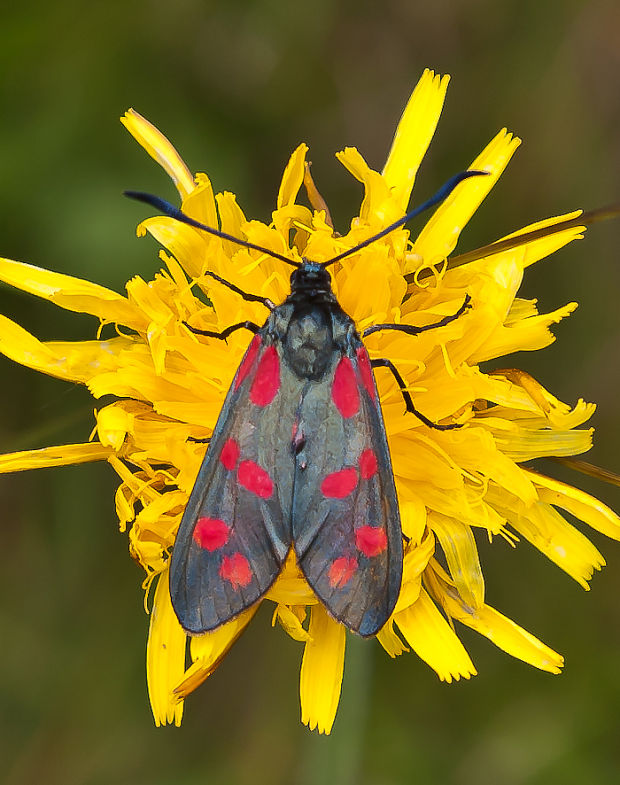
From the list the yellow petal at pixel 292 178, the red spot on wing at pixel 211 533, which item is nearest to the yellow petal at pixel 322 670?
the red spot on wing at pixel 211 533

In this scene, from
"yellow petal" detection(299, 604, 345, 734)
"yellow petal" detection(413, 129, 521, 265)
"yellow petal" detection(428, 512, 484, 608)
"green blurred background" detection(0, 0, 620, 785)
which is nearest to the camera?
"yellow petal" detection(428, 512, 484, 608)

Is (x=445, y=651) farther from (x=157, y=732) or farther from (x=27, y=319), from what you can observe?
(x=27, y=319)

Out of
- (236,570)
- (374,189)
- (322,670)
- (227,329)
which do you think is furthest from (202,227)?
(322,670)

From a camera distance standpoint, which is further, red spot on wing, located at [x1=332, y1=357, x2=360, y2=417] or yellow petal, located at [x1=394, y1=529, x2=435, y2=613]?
yellow petal, located at [x1=394, y1=529, x2=435, y2=613]

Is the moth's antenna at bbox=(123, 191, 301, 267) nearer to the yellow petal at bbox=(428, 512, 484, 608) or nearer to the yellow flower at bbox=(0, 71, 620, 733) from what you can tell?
the yellow flower at bbox=(0, 71, 620, 733)

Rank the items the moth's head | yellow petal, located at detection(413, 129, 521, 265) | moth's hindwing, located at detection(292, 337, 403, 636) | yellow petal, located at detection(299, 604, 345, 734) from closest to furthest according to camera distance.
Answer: moth's hindwing, located at detection(292, 337, 403, 636)
the moth's head
yellow petal, located at detection(299, 604, 345, 734)
yellow petal, located at detection(413, 129, 521, 265)

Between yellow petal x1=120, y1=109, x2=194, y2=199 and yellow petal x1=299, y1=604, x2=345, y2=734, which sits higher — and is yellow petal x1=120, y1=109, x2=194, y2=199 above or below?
above

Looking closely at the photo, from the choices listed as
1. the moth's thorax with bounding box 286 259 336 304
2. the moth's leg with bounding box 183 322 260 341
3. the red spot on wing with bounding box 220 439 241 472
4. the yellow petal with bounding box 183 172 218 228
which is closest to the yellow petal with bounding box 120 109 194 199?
the yellow petal with bounding box 183 172 218 228
